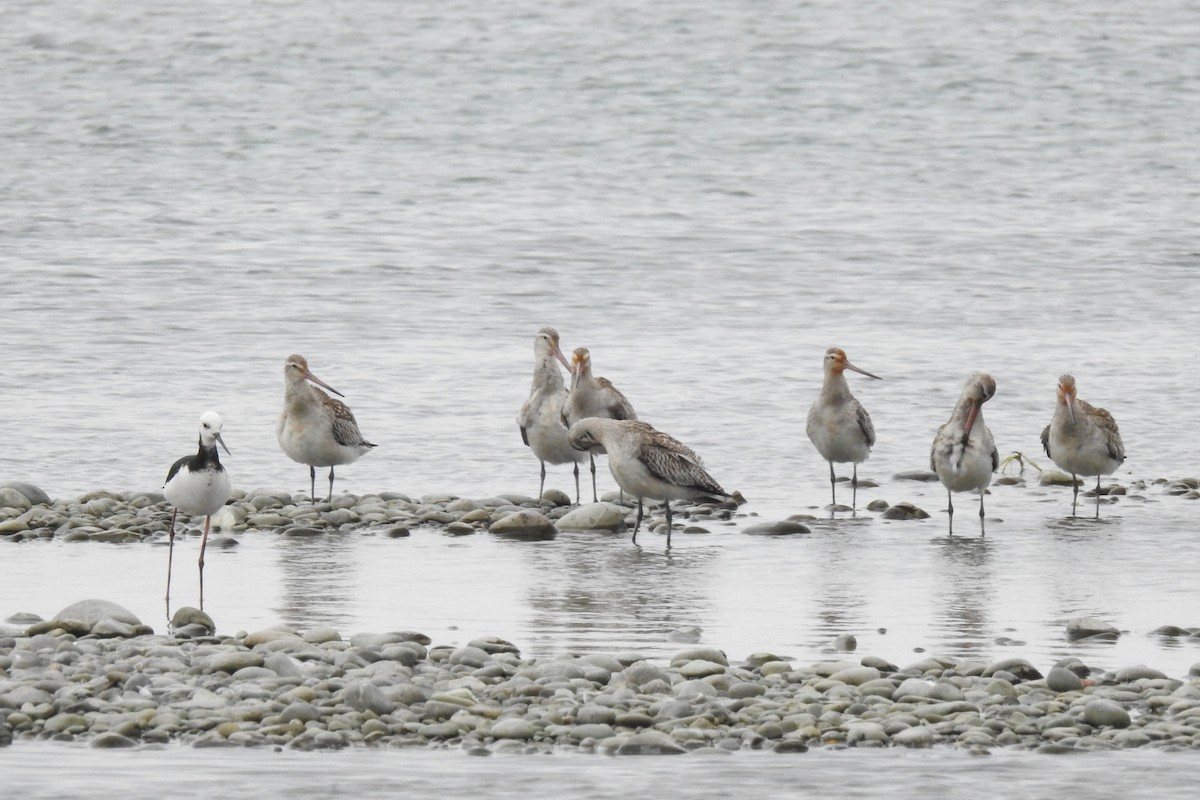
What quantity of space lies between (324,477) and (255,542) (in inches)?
107

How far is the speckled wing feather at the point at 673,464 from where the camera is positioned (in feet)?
44.7

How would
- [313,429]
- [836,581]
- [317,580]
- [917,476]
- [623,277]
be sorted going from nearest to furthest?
[317,580]
[836,581]
[313,429]
[917,476]
[623,277]

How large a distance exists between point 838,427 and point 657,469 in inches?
88.8

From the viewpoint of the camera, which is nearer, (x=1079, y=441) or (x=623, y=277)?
(x=1079, y=441)

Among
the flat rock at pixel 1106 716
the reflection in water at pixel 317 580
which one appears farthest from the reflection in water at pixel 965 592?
the reflection in water at pixel 317 580

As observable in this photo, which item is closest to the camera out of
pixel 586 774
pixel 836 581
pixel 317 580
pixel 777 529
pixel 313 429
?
pixel 586 774

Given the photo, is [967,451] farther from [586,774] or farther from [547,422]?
[586,774]

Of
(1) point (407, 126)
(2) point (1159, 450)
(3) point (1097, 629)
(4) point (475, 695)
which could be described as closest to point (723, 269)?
(2) point (1159, 450)

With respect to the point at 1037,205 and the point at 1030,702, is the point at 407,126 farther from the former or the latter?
the point at 1030,702

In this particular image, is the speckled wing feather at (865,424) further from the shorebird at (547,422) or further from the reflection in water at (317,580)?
the reflection in water at (317,580)

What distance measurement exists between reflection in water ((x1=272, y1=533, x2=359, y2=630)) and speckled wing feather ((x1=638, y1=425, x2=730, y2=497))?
209cm

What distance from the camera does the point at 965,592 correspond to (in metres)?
12.0

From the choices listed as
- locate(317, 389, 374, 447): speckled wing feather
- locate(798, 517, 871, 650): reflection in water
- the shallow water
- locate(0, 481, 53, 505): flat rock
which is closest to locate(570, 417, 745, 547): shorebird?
locate(798, 517, 871, 650): reflection in water

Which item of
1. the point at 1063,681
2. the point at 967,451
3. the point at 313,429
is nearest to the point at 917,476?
the point at 967,451
